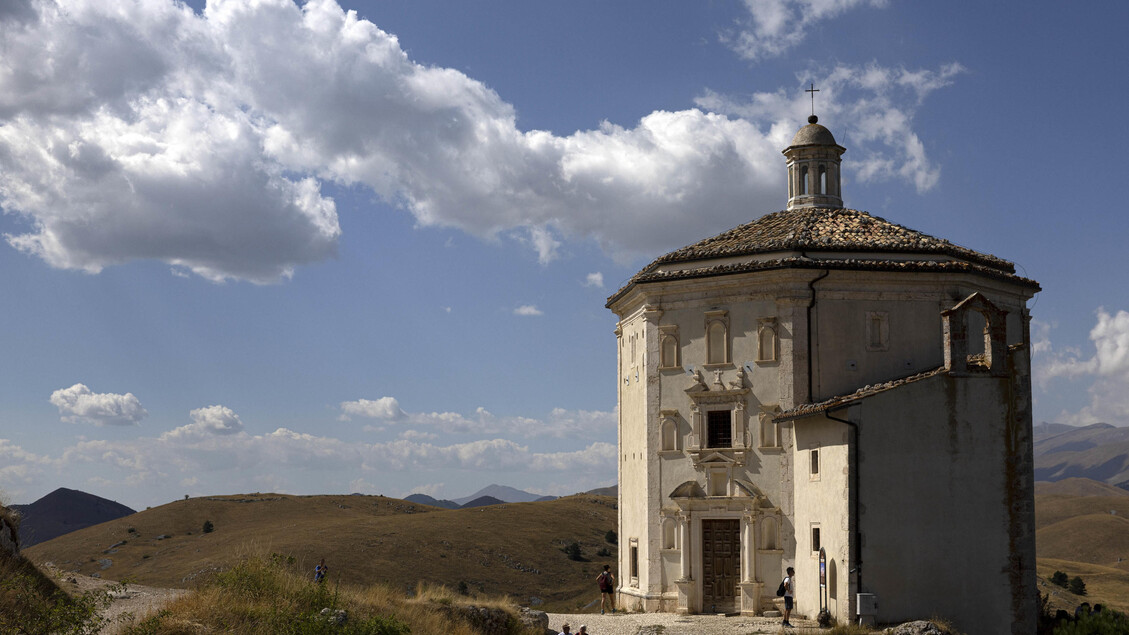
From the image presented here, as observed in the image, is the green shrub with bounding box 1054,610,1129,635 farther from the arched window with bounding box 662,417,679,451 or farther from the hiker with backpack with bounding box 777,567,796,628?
the arched window with bounding box 662,417,679,451

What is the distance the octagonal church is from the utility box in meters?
0.05

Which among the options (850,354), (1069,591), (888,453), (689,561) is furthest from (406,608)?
(1069,591)

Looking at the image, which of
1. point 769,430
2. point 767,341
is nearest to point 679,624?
point 769,430

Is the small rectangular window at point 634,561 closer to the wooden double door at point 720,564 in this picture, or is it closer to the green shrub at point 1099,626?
the wooden double door at point 720,564

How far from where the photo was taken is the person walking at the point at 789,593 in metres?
26.3

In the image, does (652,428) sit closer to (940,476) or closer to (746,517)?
(746,517)

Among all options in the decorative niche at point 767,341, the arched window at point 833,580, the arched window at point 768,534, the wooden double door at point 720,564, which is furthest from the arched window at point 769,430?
the arched window at point 833,580

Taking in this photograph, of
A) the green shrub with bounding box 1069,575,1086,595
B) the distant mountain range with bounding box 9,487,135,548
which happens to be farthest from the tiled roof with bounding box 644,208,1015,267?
the distant mountain range with bounding box 9,487,135,548

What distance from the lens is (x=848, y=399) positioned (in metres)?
25.9

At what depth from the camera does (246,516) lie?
287 feet

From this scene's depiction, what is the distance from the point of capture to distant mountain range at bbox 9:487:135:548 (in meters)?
131

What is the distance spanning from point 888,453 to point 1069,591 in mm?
49657

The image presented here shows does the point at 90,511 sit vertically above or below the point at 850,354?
below

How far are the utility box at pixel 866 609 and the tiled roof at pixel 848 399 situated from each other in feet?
14.8
